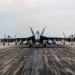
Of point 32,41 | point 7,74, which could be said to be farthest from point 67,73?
point 32,41

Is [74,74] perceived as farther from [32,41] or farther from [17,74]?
[32,41]

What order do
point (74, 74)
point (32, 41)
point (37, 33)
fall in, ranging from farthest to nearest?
point (32, 41), point (37, 33), point (74, 74)

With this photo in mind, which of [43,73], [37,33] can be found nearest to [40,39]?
[37,33]

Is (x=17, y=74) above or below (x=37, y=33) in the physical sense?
below

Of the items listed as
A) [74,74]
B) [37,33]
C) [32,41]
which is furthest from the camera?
[32,41]

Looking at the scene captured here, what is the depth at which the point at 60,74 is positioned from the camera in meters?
12.0

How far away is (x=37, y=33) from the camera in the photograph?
155 ft

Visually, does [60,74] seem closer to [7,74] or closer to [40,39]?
[7,74]

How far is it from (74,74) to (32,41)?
40.1 meters

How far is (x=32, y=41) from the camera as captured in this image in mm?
51844

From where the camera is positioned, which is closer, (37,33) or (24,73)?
(24,73)

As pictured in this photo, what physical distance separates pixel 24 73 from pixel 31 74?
0.52 m

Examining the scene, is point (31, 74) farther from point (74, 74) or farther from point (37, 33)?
point (37, 33)

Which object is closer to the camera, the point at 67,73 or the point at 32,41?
the point at 67,73
